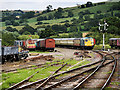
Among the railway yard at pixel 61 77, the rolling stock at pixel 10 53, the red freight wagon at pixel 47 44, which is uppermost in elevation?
the red freight wagon at pixel 47 44

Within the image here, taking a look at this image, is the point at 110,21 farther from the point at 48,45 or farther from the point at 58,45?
the point at 48,45

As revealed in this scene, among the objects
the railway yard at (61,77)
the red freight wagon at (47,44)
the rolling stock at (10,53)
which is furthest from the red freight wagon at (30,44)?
the railway yard at (61,77)

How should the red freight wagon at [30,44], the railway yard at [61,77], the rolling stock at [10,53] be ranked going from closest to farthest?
1. the railway yard at [61,77]
2. the rolling stock at [10,53]
3. the red freight wagon at [30,44]

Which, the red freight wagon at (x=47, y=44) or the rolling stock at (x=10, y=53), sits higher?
the red freight wagon at (x=47, y=44)

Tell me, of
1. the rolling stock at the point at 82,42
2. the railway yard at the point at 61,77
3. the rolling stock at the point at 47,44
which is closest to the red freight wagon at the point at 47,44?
the rolling stock at the point at 47,44

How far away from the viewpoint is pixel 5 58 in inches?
947

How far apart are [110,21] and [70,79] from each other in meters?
93.5

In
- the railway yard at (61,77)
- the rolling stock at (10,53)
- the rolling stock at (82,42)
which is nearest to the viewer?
the railway yard at (61,77)

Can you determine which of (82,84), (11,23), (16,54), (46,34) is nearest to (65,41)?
(16,54)

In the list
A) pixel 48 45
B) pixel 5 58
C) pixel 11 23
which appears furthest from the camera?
pixel 11 23

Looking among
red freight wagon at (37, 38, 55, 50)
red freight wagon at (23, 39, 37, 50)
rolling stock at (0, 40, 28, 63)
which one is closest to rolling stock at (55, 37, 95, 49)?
red freight wagon at (37, 38, 55, 50)

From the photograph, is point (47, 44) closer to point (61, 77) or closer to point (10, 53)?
point (10, 53)

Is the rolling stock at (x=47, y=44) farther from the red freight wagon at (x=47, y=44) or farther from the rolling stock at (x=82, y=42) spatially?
the rolling stock at (x=82, y=42)

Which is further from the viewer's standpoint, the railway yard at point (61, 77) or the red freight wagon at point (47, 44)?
the red freight wagon at point (47, 44)
